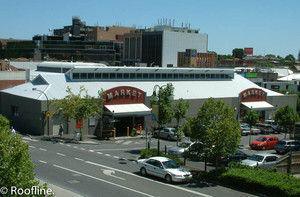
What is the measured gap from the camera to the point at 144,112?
48.8 meters

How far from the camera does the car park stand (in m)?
40.3

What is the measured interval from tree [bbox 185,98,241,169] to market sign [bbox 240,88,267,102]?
35.3m

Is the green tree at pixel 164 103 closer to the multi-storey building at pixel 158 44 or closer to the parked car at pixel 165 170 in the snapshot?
the parked car at pixel 165 170

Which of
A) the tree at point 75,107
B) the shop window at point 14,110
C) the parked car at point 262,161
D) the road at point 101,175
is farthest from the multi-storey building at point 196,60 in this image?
the parked car at point 262,161

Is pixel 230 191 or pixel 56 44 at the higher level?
pixel 56 44

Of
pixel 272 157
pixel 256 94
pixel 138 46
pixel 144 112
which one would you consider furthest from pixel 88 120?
pixel 138 46

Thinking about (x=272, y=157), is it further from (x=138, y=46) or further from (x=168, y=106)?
(x=138, y=46)

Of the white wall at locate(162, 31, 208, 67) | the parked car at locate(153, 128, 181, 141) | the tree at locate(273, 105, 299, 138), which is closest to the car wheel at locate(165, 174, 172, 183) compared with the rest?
the parked car at locate(153, 128, 181, 141)

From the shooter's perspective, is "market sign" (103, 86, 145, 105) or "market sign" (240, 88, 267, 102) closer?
"market sign" (103, 86, 145, 105)

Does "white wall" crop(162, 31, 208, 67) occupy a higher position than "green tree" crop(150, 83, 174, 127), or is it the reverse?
"white wall" crop(162, 31, 208, 67)

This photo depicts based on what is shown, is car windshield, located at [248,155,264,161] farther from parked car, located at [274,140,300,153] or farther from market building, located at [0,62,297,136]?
market building, located at [0,62,297,136]

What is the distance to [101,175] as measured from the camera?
2627cm

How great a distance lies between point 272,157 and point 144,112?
2045 cm

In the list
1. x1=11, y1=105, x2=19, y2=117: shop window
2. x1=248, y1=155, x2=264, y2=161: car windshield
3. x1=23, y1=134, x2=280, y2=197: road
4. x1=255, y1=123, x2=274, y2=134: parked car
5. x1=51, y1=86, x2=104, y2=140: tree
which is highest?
x1=51, y1=86, x2=104, y2=140: tree
